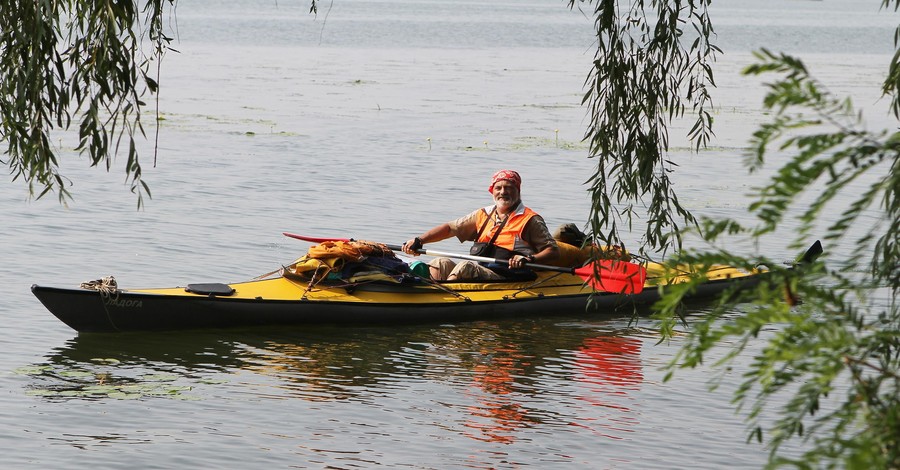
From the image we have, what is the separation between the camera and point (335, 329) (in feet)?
30.4

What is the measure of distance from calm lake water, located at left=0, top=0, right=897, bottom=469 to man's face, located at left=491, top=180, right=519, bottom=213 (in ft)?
3.18

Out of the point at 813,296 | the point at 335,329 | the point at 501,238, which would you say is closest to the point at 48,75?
the point at 813,296

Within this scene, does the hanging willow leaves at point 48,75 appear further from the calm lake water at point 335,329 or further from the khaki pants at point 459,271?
the khaki pants at point 459,271

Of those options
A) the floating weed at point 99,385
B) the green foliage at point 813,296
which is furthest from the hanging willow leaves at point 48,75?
the floating weed at point 99,385

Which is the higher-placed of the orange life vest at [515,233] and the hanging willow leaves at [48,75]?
the hanging willow leaves at [48,75]

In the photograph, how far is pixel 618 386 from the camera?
815 centimetres

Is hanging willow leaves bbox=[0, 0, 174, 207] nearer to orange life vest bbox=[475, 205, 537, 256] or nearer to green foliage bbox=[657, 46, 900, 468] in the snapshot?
green foliage bbox=[657, 46, 900, 468]

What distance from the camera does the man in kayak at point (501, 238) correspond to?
375 inches

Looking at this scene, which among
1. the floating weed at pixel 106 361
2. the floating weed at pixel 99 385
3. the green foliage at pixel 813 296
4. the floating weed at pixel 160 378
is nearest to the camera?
the green foliage at pixel 813 296

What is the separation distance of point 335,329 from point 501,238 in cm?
150

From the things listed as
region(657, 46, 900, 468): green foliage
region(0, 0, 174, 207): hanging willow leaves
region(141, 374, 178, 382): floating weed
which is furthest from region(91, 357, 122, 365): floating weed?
region(657, 46, 900, 468): green foliage

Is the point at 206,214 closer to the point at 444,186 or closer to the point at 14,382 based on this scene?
the point at 444,186

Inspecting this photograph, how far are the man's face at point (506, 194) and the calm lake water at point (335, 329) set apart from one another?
38.1 inches

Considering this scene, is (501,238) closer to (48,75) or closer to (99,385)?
(99,385)
